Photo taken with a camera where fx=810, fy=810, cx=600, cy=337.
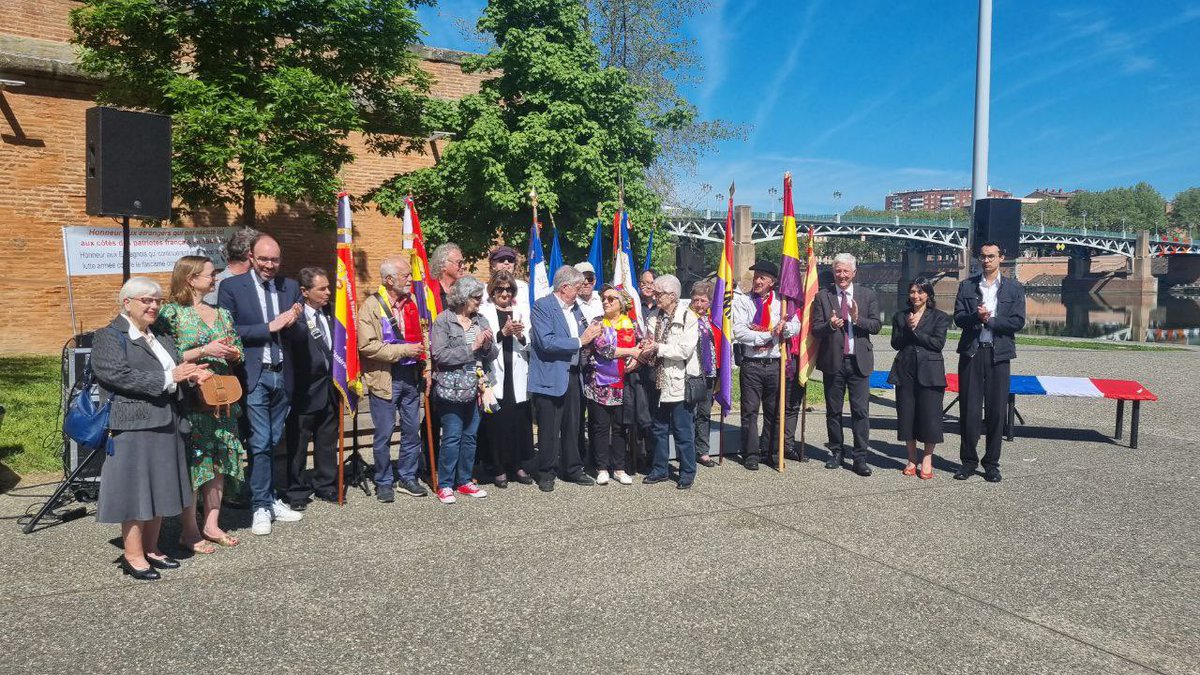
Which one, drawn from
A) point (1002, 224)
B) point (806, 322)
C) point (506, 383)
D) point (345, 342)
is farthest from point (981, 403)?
point (345, 342)

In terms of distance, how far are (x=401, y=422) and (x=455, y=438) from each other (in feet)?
1.52

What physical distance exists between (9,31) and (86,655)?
1690 centimetres

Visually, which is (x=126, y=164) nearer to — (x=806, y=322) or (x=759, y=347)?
(x=759, y=347)

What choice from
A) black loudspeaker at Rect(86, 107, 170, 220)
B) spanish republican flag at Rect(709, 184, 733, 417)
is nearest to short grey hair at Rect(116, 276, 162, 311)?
black loudspeaker at Rect(86, 107, 170, 220)

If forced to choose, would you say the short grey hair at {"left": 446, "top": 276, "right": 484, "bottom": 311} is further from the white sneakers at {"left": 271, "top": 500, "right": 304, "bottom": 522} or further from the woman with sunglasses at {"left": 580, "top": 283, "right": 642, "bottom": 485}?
the white sneakers at {"left": 271, "top": 500, "right": 304, "bottom": 522}

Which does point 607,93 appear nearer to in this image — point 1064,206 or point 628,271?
point 628,271

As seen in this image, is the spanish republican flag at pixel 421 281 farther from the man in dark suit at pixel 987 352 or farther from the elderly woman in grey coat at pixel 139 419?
the man in dark suit at pixel 987 352

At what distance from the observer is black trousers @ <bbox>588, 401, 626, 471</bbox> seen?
278 inches

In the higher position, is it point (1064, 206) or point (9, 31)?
point (1064, 206)

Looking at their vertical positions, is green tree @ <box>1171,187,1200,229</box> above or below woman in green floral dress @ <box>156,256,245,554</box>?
above

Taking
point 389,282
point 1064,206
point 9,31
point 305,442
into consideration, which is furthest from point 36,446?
point 1064,206

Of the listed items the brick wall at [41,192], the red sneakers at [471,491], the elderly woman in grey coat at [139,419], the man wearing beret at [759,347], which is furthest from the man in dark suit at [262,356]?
the brick wall at [41,192]

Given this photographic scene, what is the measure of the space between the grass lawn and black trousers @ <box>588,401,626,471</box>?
4.74 meters

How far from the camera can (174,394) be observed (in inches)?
185
